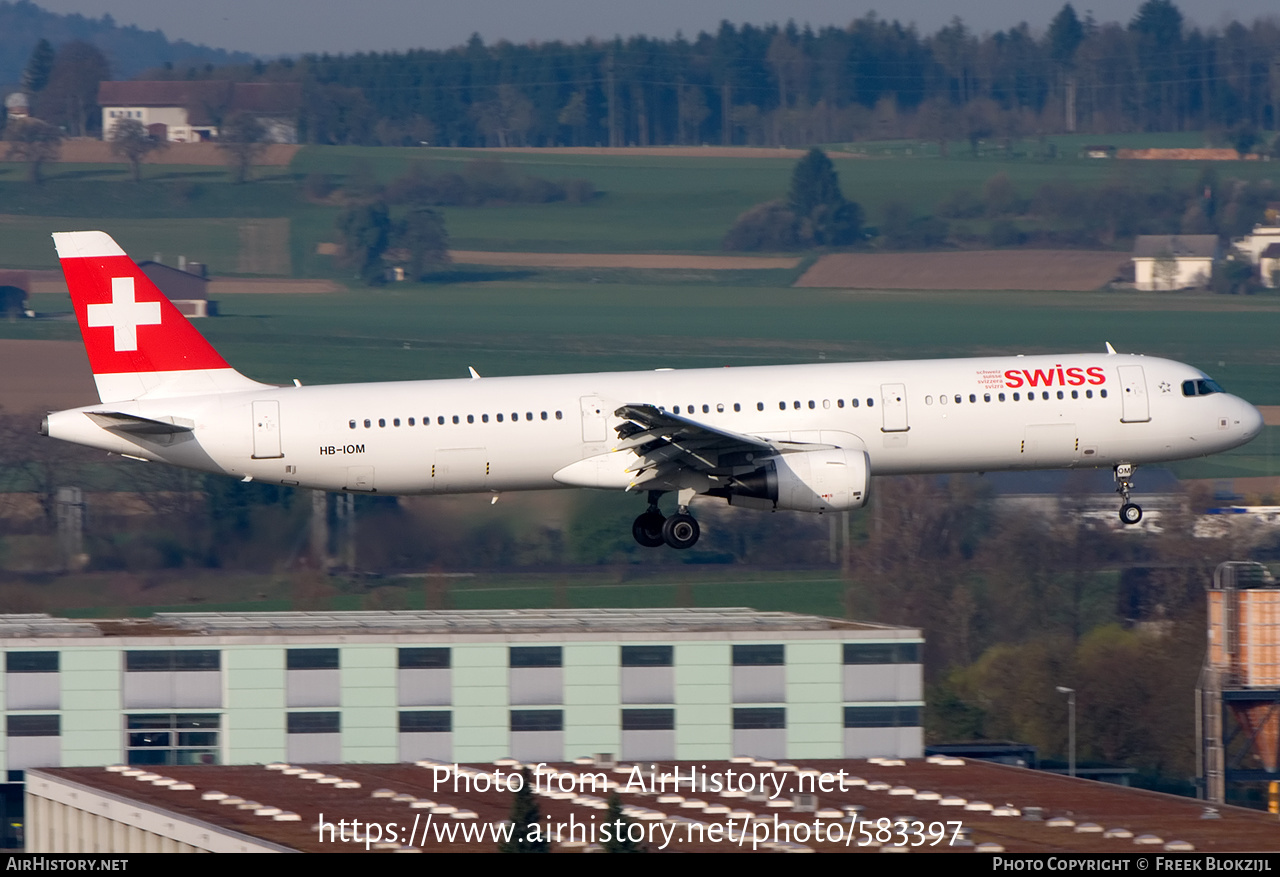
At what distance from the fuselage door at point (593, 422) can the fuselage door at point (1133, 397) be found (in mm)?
12908

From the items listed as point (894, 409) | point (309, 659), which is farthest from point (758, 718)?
point (894, 409)

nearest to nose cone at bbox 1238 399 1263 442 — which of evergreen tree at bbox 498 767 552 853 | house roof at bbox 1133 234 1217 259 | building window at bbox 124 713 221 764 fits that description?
evergreen tree at bbox 498 767 552 853

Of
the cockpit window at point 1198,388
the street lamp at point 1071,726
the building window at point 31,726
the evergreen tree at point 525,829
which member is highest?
the cockpit window at point 1198,388

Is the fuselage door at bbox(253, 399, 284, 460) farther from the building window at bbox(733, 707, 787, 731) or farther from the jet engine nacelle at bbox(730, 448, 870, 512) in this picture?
the building window at bbox(733, 707, 787, 731)

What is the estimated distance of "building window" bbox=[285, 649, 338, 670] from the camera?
60219mm

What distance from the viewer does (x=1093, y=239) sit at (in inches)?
7795

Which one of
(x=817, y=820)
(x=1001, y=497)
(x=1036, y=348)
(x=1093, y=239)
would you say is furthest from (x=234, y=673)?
(x=1093, y=239)

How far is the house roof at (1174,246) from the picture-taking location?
619ft

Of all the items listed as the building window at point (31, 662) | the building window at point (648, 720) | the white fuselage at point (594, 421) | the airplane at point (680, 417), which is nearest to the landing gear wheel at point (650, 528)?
the airplane at point (680, 417)

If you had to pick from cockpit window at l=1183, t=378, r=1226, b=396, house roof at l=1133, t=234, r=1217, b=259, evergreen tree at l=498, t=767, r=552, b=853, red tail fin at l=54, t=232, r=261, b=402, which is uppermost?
house roof at l=1133, t=234, r=1217, b=259

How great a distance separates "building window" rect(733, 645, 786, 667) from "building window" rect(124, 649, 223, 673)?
16340mm

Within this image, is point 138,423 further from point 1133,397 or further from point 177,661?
point 1133,397

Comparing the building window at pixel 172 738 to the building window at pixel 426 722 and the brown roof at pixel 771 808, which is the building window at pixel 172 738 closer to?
the building window at pixel 426 722

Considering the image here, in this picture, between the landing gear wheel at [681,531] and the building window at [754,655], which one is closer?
the landing gear wheel at [681,531]
